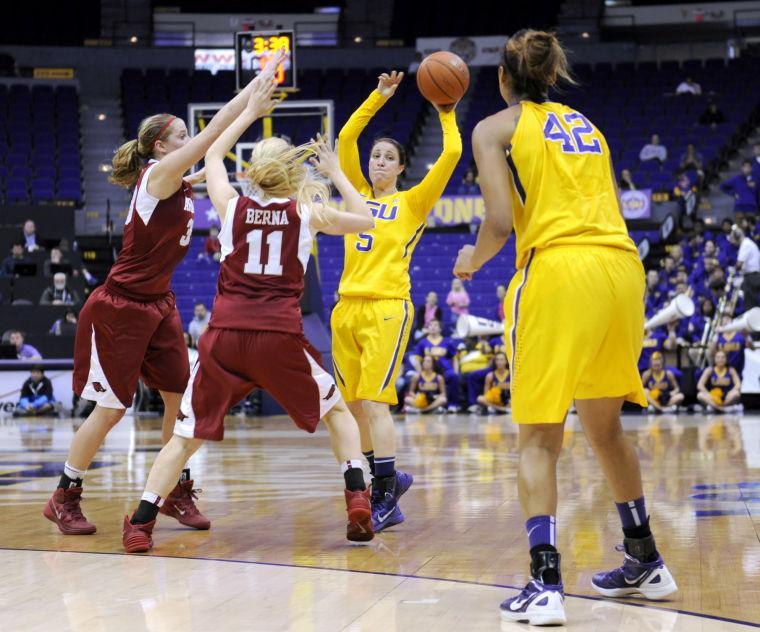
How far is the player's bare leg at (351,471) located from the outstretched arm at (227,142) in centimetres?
99

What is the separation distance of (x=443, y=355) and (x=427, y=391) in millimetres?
605

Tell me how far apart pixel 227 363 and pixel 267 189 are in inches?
29.1

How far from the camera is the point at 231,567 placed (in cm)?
425

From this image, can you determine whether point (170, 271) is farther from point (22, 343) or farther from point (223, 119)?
point (22, 343)

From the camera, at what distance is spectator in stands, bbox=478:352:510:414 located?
1567cm

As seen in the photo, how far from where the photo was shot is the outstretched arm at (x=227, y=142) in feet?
15.2

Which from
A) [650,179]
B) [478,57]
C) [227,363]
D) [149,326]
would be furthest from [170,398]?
[478,57]

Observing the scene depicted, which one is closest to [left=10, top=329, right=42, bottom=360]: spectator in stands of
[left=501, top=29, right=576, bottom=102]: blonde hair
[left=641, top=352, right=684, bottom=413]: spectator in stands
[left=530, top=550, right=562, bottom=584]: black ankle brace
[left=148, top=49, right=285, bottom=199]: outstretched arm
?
[left=641, top=352, right=684, bottom=413]: spectator in stands

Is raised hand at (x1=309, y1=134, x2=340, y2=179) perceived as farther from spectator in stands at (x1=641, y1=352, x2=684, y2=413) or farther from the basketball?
spectator in stands at (x1=641, y1=352, x2=684, y2=413)

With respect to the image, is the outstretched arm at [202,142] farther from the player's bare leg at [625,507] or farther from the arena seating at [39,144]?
the arena seating at [39,144]

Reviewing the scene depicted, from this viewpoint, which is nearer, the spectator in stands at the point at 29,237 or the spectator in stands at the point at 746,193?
the spectator in stands at the point at 746,193

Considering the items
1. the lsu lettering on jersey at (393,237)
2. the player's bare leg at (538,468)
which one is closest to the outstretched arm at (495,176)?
the player's bare leg at (538,468)

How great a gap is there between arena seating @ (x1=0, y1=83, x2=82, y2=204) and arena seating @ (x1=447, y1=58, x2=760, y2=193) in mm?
8602

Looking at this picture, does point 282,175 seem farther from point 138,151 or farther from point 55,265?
point 55,265
